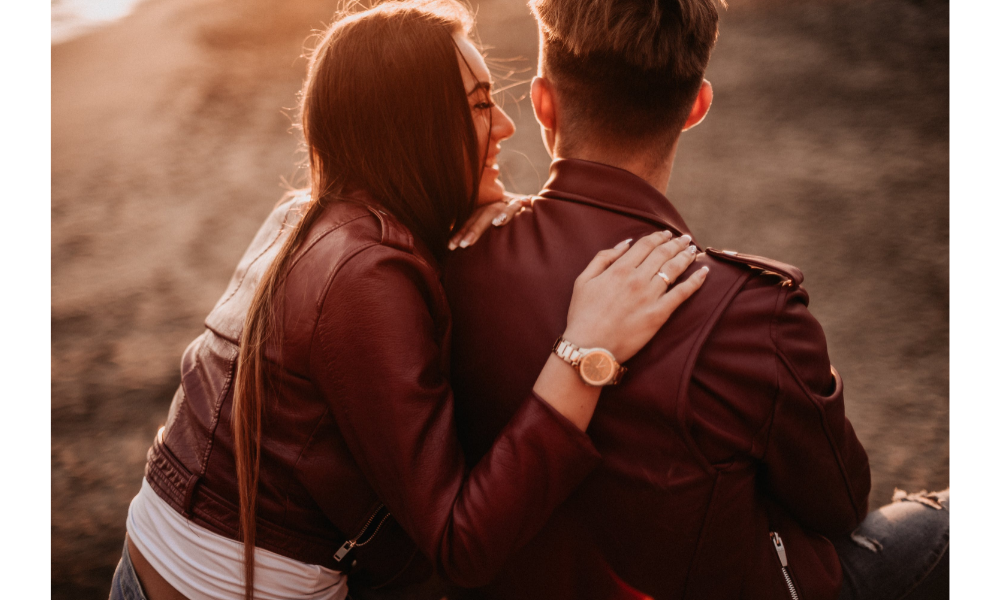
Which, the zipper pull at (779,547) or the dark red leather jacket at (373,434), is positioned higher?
the dark red leather jacket at (373,434)

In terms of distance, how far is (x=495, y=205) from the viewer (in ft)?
5.46

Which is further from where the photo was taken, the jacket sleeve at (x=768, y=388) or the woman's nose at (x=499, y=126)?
the woman's nose at (x=499, y=126)

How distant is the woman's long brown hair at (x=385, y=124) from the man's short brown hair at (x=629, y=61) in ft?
0.93

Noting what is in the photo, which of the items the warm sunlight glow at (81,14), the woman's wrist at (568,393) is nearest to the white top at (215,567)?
the woman's wrist at (568,393)

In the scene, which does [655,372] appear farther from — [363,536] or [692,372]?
[363,536]

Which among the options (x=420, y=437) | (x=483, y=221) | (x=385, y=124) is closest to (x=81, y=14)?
(x=385, y=124)

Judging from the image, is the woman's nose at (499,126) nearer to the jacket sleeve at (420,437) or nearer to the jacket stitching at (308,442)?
the jacket sleeve at (420,437)

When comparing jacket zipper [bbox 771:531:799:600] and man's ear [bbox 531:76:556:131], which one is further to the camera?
man's ear [bbox 531:76:556:131]

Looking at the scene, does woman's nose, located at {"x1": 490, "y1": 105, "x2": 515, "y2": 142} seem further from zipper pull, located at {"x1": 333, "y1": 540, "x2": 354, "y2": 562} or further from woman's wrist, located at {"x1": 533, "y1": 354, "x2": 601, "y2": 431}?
zipper pull, located at {"x1": 333, "y1": 540, "x2": 354, "y2": 562}

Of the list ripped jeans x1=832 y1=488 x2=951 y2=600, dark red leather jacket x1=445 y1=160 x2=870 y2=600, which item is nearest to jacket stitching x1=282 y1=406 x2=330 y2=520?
dark red leather jacket x1=445 y1=160 x2=870 y2=600

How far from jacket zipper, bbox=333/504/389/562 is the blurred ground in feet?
6.03

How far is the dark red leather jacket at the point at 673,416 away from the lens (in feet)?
4.28

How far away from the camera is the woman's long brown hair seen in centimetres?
148
